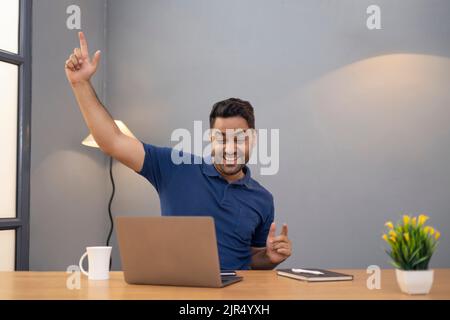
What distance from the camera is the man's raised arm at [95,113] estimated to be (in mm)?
1855

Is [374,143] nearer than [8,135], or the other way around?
[8,135]

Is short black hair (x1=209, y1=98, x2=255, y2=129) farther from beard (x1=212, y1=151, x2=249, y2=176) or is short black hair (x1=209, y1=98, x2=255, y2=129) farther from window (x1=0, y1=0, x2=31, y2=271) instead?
window (x1=0, y1=0, x2=31, y2=271)

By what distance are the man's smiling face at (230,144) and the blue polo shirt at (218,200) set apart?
0.15 ft

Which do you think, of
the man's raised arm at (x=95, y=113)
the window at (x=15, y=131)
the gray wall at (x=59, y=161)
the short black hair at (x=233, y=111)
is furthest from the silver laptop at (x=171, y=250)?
the gray wall at (x=59, y=161)

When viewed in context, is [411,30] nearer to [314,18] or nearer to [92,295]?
[314,18]

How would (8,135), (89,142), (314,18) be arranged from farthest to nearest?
(314,18)
(89,142)
(8,135)

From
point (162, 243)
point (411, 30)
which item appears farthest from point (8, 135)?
point (411, 30)

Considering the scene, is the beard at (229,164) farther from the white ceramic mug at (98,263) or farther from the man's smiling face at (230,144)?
the white ceramic mug at (98,263)

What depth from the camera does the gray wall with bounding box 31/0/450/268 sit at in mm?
3346

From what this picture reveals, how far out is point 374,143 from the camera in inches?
134

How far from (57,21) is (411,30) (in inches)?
83.5

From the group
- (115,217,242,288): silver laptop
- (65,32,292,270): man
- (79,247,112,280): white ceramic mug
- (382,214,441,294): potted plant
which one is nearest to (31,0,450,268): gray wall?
(65,32,292,270): man

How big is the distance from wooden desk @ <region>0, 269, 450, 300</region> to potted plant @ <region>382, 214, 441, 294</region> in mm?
29

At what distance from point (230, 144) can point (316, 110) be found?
4.43ft
